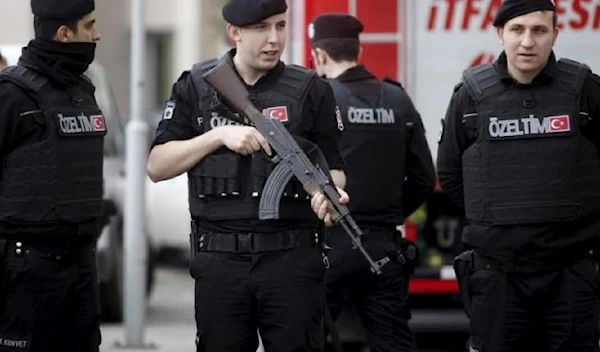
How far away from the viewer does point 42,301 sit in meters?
7.14

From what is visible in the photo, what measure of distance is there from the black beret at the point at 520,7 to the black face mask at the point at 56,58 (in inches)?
66.8

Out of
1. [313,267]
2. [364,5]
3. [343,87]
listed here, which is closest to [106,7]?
[364,5]

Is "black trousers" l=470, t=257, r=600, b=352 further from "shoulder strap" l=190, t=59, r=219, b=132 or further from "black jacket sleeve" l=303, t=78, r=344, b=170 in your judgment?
"shoulder strap" l=190, t=59, r=219, b=132

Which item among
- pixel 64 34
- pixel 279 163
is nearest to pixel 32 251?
pixel 64 34

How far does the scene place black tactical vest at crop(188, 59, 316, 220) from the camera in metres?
6.79

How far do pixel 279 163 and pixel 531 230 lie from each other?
1170 mm

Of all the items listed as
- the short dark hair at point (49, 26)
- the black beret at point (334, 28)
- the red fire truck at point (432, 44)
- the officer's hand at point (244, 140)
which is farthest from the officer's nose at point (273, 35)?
the red fire truck at point (432, 44)

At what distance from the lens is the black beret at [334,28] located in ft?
29.2

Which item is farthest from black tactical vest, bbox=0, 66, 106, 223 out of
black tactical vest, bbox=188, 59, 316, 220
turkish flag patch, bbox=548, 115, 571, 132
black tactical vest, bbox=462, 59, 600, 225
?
turkish flag patch, bbox=548, 115, 571, 132

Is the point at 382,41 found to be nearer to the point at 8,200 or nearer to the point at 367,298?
the point at 367,298

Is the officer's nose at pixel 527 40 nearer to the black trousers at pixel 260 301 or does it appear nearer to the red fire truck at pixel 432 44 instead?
the black trousers at pixel 260 301

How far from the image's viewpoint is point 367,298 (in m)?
8.71

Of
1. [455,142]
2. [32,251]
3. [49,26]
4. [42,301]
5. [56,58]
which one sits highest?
[49,26]

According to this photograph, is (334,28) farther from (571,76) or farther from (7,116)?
(7,116)
